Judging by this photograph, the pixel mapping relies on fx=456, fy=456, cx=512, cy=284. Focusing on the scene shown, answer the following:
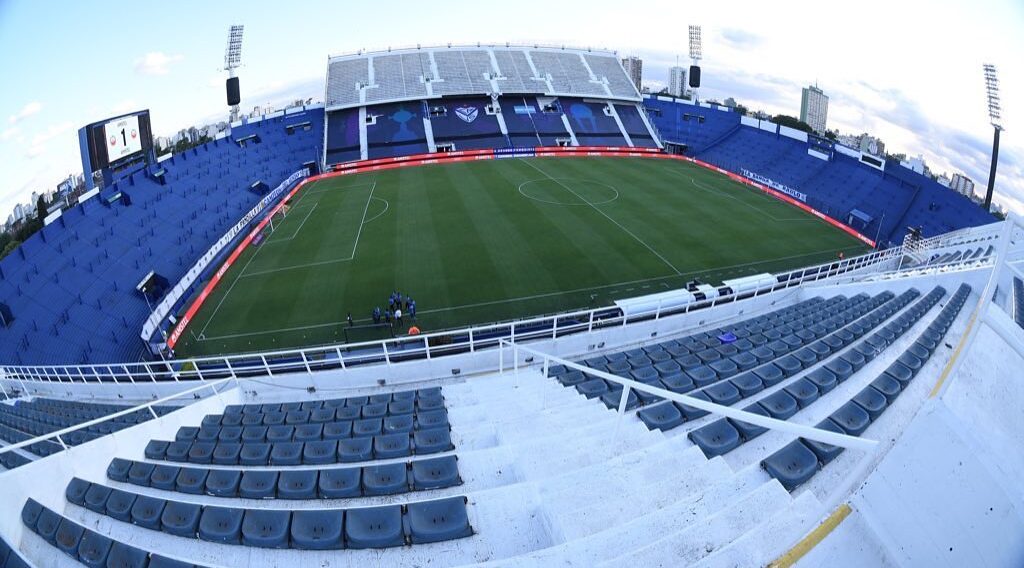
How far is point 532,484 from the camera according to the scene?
536cm

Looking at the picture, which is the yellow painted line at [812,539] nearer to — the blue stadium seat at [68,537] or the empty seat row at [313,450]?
the empty seat row at [313,450]

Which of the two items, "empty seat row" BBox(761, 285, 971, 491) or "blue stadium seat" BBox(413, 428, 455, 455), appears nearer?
"empty seat row" BBox(761, 285, 971, 491)

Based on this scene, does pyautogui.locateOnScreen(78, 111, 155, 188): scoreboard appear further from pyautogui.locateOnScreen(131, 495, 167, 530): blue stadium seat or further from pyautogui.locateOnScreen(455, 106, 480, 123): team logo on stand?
pyautogui.locateOnScreen(455, 106, 480, 123): team logo on stand

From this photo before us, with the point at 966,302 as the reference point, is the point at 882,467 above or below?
above

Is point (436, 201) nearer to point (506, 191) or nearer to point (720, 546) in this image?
point (506, 191)

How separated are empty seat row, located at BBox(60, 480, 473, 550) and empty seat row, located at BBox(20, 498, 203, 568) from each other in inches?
21.6

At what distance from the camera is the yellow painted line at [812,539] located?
135 inches

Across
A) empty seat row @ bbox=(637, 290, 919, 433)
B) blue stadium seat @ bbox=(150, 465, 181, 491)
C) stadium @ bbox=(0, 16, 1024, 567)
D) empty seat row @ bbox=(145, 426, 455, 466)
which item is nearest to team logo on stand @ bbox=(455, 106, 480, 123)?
stadium @ bbox=(0, 16, 1024, 567)

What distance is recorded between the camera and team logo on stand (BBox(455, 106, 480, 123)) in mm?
59656

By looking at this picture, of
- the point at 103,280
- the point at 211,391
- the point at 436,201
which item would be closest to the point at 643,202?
the point at 436,201

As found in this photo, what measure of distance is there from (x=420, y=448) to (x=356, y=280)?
20410mm

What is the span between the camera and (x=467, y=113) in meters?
60.3

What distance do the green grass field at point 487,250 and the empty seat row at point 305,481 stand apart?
559 inches

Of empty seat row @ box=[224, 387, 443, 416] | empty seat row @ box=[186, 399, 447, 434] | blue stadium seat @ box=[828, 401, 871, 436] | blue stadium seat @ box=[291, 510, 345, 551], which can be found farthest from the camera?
empty seat row @ box=[224, 387, 443, 416]
